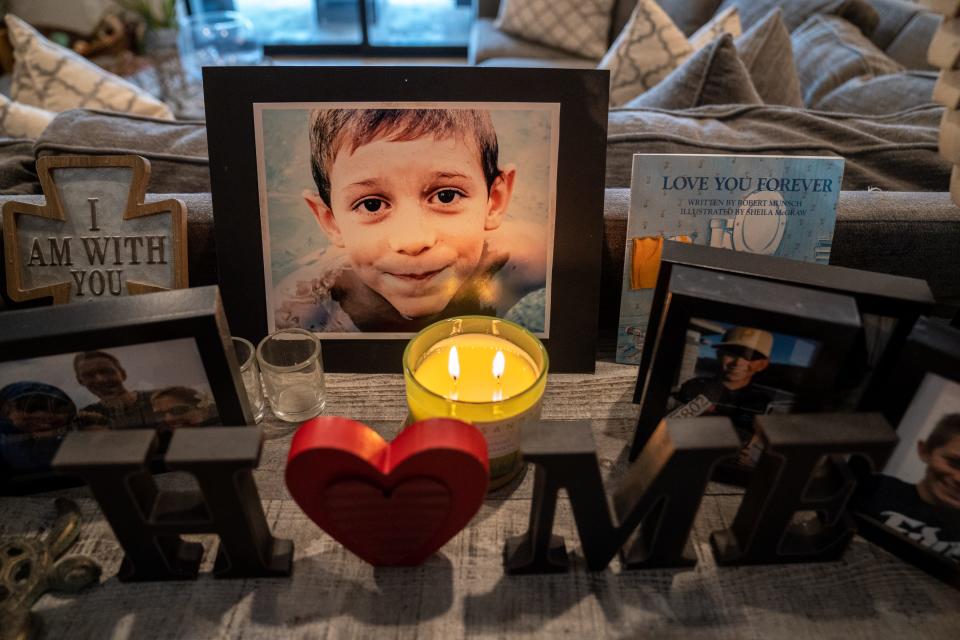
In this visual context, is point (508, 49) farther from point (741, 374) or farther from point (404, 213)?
point (741, 374)

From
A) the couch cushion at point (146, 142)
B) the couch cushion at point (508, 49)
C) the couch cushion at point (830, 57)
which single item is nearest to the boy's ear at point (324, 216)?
the couch cushion at point (146, 142)

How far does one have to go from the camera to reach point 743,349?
0.65 m

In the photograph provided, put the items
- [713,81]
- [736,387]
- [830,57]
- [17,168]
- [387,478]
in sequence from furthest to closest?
[830,57]
[713,81]
[17,168]
[736,387]
[387,478]

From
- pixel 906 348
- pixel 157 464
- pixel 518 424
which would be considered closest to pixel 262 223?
pixel 157 464

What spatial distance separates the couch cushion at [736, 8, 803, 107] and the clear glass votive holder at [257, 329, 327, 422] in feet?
4.46

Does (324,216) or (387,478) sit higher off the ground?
(324,216)

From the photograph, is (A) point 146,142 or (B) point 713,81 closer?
(A) point 146,142

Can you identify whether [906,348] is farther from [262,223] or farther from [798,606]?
[262,223]

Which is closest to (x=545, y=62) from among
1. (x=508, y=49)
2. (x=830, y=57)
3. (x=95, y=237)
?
(x=508, y=49)

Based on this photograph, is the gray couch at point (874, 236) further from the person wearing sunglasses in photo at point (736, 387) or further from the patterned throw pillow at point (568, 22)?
the patterned throw pillow at point (568, 22)

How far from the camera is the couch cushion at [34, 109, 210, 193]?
1065 mm

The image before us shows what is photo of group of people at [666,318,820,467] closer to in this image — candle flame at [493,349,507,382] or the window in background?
candle flame at [493,349,507,382]

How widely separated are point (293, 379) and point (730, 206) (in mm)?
564

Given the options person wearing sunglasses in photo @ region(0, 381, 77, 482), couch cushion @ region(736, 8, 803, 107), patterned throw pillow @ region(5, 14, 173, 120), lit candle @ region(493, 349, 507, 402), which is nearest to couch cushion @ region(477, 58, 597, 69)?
couch cushion @ region(736, 8, 803, 107)
